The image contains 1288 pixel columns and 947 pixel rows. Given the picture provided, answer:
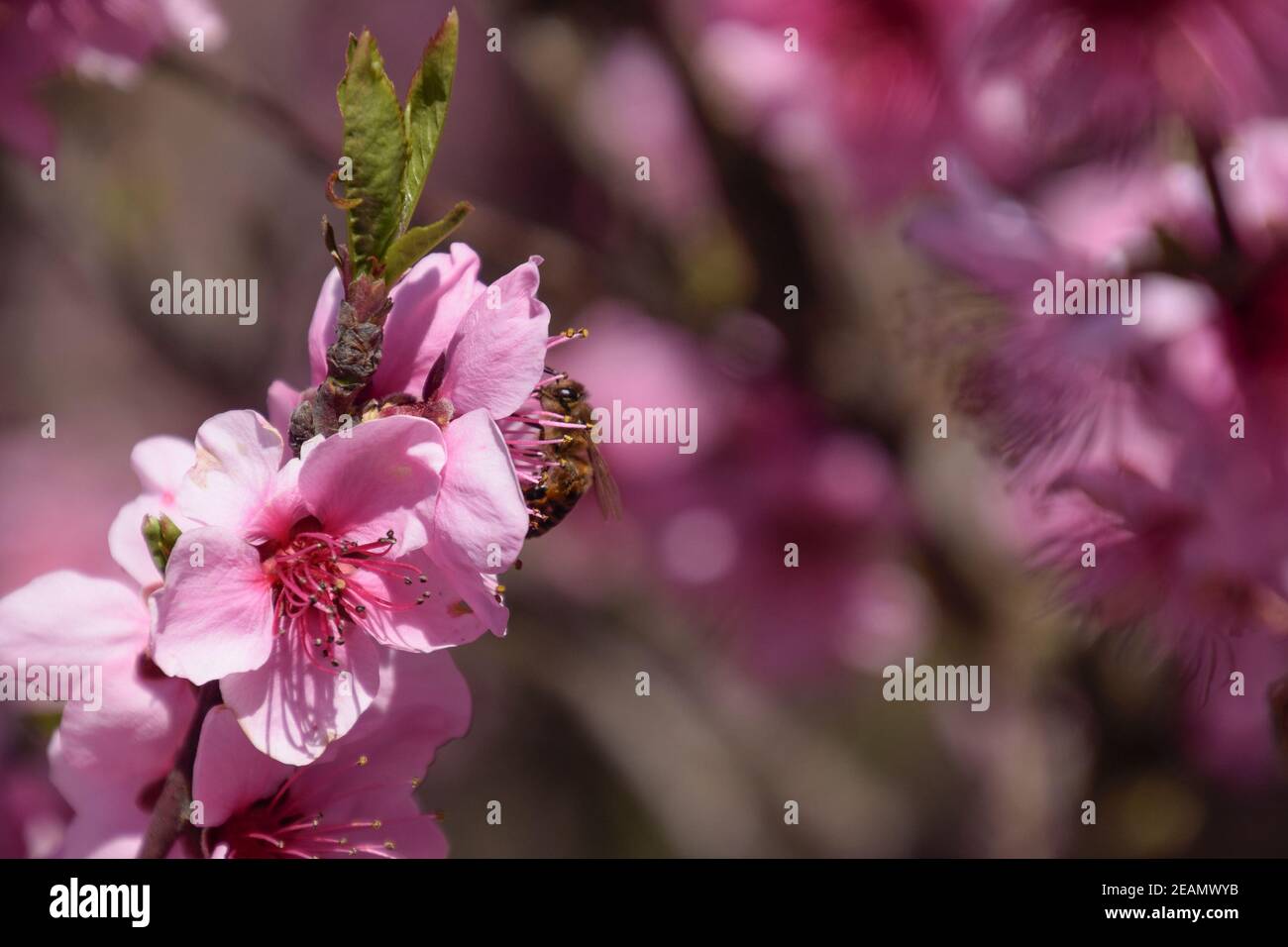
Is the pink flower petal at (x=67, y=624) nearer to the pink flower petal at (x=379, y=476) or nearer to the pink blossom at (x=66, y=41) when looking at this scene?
the pink flower petal at (x=379, y=476)

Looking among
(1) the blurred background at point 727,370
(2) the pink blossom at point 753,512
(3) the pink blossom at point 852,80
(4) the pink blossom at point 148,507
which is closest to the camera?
(4) the pink blossom at point 148,507

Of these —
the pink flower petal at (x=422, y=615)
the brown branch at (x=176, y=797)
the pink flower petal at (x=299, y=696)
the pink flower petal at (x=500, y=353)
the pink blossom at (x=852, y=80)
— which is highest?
the pink blossom at (x=852, y=80)

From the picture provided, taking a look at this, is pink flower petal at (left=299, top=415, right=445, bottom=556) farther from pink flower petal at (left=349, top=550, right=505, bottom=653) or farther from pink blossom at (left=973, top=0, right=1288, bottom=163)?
pink blossom at (left=973, top=0, right=1288, bottom=163)

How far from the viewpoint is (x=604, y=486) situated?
3.88 feet

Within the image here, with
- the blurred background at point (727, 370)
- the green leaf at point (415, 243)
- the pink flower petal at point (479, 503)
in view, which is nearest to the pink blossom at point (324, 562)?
the pink flower petal at point (479, 503)

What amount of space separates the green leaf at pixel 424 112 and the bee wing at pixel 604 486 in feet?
1.15

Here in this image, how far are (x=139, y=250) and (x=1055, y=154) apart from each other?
1.28 meters

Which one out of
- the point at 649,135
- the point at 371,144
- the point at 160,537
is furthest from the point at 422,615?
the point at 649,135

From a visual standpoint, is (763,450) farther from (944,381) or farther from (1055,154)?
(1055,154)

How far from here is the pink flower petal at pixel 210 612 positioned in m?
0.73

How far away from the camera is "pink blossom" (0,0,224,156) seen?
1173 millimetres

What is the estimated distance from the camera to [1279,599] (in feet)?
3.73

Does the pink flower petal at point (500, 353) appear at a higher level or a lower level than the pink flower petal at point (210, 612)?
higher

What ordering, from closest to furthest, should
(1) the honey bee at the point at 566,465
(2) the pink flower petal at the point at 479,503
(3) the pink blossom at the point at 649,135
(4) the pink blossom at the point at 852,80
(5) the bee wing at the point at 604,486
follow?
(2) the pink flower petal at the point at 479,503
(1) the honey bee at the point at 566,465
(5) the bee wing at the point at 604,486
(4) the pink blossom at the point at 852,80
(3) the pink blossom at the point at 649,135
